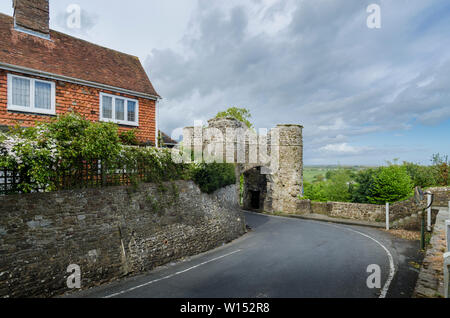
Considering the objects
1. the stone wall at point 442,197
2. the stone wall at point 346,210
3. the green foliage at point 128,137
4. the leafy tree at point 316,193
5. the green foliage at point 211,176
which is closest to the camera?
the green foliage at point 128,137

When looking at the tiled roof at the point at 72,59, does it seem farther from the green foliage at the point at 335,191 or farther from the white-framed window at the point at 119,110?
the green foliage at the point at 335,191

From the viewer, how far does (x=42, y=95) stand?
11234 millimetres

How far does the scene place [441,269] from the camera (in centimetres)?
650

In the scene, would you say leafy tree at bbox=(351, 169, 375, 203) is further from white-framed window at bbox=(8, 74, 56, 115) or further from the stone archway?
white-framed window at bbox=(8, 74, 56, 115)

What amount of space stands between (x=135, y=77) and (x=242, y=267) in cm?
1267

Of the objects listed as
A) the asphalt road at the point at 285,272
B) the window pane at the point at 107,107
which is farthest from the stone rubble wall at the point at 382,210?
the window pane at the point at 107,107

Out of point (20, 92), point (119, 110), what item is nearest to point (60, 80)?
point (20, 92)

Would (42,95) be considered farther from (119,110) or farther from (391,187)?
(391,187)

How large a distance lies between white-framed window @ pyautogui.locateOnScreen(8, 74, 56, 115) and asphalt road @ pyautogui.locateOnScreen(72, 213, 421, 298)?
27.4 feet

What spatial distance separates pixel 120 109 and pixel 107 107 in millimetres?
712

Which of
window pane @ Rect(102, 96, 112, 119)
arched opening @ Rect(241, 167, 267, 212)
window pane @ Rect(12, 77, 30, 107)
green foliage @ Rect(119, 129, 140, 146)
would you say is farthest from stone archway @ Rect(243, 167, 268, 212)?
window pane @ Rect(12, 77, 30, 107)

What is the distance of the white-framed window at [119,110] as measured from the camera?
1325 cm

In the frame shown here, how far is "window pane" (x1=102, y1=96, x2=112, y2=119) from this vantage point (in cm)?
1327

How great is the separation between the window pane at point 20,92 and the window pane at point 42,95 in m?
0.29
